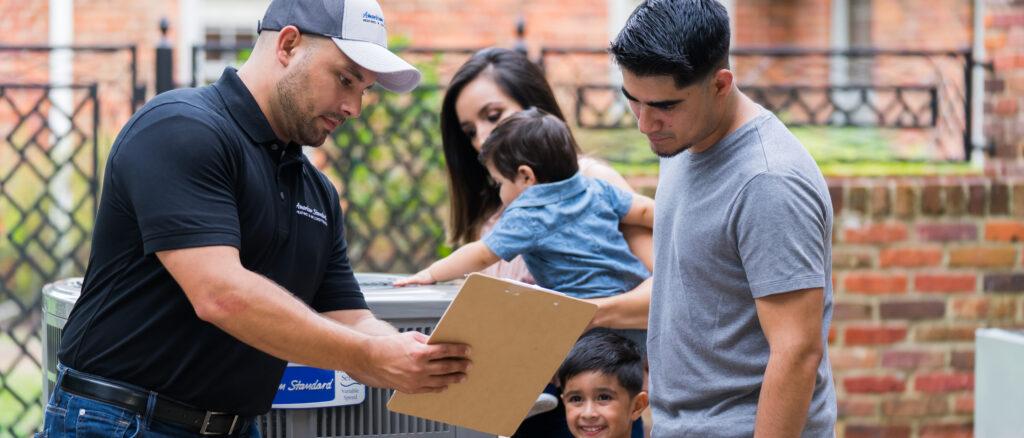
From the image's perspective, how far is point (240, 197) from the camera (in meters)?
2.46

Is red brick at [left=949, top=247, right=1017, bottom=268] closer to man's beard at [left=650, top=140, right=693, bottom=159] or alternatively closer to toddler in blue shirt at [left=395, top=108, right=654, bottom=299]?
toddler in blue shirt at [left=395, top=108, right=654, bottom=299]

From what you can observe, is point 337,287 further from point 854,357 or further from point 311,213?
point 854,357

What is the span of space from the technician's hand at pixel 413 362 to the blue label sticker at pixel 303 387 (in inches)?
15.5

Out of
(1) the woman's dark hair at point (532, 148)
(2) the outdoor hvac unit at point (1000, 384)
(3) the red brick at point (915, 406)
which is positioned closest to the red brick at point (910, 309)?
(3) the red brick at point (915, 406)

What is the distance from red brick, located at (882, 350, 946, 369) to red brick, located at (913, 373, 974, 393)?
55 millimetres

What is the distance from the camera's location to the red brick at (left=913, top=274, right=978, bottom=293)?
18.9 feet

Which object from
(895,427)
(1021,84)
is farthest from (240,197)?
(1021,84)

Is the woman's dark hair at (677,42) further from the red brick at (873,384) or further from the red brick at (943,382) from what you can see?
the red brick at (943,382)

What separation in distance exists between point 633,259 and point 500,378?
0.96 m

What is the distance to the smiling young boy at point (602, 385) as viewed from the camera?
3.37m

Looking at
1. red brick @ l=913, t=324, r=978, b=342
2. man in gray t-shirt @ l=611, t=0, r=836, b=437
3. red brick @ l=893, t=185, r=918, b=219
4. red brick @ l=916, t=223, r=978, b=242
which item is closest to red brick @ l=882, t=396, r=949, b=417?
red brick @ l=913, t=324, r=978, b=342

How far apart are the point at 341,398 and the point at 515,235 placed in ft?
2.31

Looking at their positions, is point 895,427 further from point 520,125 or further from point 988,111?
point 520,125

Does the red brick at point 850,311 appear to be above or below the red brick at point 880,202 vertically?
below
